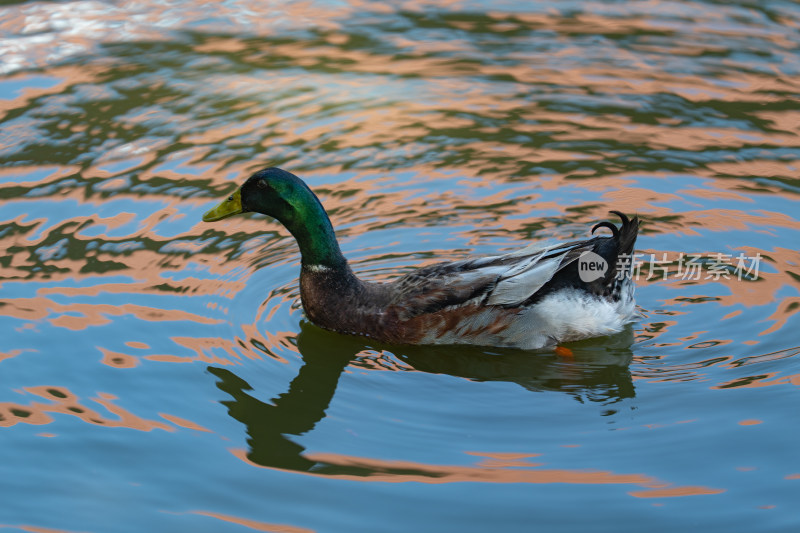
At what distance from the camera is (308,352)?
709 centimetres

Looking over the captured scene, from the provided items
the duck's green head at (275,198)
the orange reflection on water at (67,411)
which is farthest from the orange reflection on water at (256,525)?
the duck's green head at (275,198)

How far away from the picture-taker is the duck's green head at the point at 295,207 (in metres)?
7.23

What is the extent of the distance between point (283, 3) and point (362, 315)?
7237mm

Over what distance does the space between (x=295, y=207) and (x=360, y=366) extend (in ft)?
3.92

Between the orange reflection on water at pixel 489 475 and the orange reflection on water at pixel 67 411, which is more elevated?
the orange reflection on water at pixel 489 475

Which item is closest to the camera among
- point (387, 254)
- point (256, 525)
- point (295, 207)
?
point (256, 525)

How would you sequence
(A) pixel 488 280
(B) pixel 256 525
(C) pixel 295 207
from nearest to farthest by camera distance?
(B) pixel 256 525, (A) pixel 488 280, (C) pixel 295 207

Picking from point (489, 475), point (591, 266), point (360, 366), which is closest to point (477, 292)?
point (591, 266)

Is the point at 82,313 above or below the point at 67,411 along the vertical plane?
above

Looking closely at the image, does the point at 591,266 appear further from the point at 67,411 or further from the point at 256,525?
the point at 67,411

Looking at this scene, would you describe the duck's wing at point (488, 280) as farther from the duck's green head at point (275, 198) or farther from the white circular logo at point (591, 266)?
the duck's green head at point (275, 198)

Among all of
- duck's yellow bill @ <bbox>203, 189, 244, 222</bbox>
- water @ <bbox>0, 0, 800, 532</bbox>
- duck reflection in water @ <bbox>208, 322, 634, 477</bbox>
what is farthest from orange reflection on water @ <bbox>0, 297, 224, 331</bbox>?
duck reflection in water @ <bbox>208, 322, 634, 477</bbox>

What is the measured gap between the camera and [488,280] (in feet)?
23.0

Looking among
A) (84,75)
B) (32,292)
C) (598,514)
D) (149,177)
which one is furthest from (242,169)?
(598,514)
